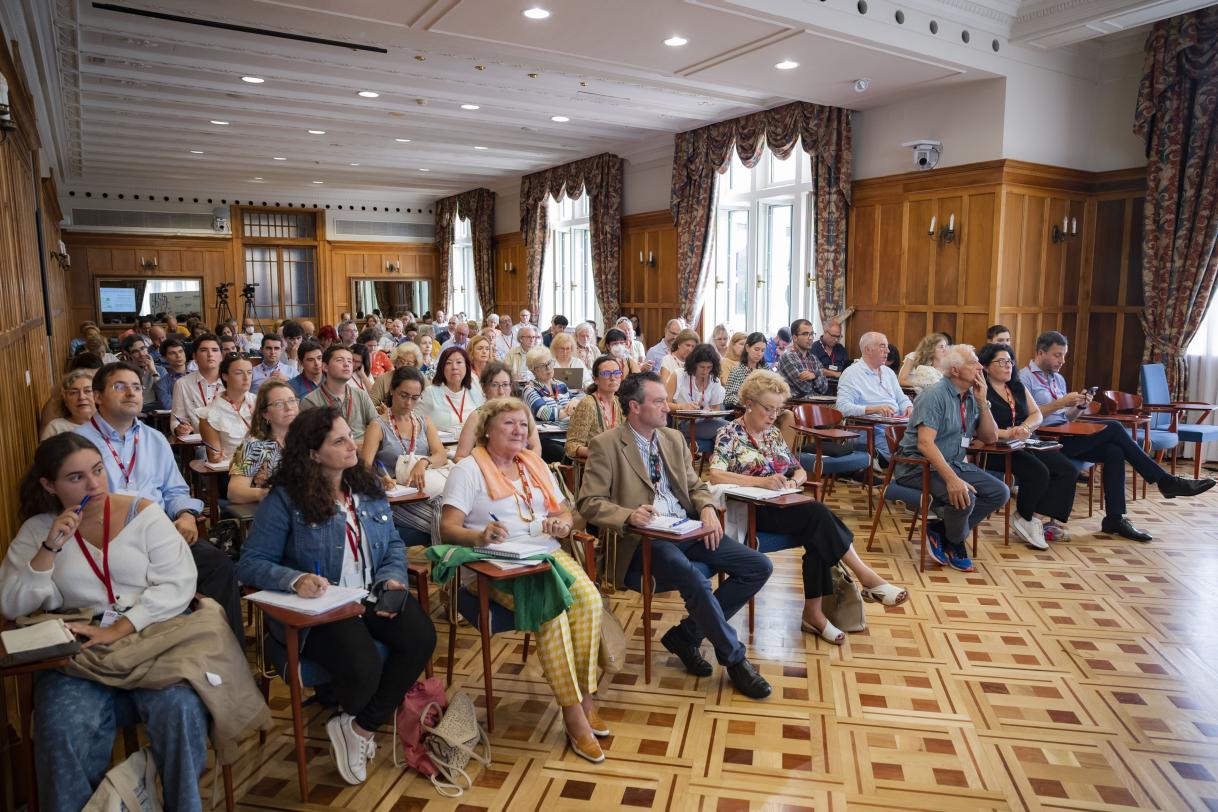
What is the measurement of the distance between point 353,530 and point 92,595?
882 mm

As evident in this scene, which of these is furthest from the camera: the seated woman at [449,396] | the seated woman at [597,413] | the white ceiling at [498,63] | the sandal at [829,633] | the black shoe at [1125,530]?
the white ceiling at [498,63]

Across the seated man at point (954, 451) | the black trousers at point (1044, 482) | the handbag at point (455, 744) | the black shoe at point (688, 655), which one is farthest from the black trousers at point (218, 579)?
the black trousers at point (1044, 482)

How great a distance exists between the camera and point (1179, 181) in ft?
26.6

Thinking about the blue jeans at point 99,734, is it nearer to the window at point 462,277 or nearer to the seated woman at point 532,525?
the seated woman at point 532,525

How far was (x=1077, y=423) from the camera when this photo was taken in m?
6.30

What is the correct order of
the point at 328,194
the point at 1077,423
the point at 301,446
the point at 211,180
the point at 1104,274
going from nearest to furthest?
the point at 301,446 < the point at 1077,423 < the point at 1104,274 < the point at 211,180 < the point at 328,194

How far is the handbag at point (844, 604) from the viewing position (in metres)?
4.38

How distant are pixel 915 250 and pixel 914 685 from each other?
6590 mm

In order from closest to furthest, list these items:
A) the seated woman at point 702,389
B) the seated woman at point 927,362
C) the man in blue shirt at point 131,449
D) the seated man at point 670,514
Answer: the seated man at point 670,514, the man in blue shirt at point 131,449, the seated woman at point 702,389, the seated woman at point 927,362

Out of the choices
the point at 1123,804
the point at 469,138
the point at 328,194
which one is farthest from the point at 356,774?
the point at 328,194

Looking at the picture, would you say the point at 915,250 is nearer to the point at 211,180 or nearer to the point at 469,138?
the point at 469,138

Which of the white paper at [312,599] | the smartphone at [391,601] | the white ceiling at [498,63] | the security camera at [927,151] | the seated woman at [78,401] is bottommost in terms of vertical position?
the smartphone at [391,601]

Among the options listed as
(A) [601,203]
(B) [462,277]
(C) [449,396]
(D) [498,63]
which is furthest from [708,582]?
(B) [462,277]

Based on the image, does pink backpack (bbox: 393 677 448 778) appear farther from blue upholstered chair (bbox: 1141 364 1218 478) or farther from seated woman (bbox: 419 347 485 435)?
blue upholstered chair (bbox: 1141 364 1218 478)
